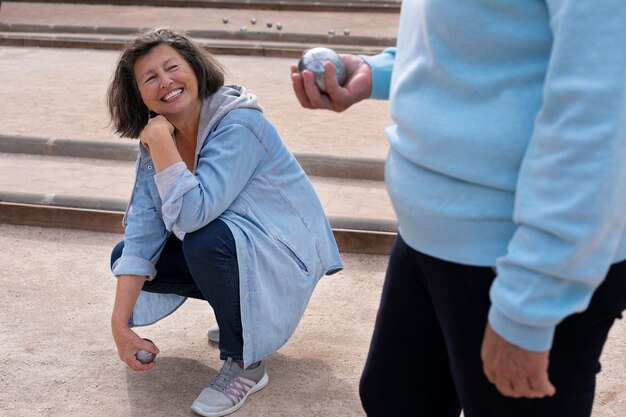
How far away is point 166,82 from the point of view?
2811 mm

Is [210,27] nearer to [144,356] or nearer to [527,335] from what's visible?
[144,356]

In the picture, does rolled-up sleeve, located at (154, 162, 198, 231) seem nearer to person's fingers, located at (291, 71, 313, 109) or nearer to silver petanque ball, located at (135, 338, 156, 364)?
silver petanque ball, located at (135, 338, 156, 364)

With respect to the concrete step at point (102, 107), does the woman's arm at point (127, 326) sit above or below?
above

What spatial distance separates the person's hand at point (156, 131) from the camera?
2723 mm

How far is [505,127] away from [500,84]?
62mm

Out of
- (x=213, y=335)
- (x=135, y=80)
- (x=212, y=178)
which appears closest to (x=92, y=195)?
(x=213, y=335)

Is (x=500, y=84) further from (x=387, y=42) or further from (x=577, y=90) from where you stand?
(x=387, y=42)

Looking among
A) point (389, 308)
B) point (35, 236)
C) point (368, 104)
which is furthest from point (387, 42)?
point (389, 308)

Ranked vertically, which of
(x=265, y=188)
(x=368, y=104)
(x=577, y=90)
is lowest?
(x=368, y=104)

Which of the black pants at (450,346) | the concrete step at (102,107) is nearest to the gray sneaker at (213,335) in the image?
the black pants at (450,346)

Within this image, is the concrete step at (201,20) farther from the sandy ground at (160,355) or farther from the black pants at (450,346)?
the black pants at (450,346)

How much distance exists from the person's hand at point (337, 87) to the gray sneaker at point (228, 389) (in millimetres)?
1225

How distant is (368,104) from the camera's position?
6820mm

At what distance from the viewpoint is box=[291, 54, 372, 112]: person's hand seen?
175 centimetres
